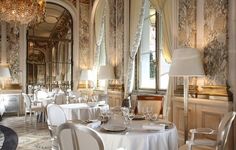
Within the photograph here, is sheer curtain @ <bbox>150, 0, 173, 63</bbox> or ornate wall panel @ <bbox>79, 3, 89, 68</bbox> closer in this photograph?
sheer curtain @ <bbox>150, 0, 173, 63</bbox>

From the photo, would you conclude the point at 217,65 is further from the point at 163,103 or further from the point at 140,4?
the point at 140,4

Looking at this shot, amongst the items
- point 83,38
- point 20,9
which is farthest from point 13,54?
point 20,9

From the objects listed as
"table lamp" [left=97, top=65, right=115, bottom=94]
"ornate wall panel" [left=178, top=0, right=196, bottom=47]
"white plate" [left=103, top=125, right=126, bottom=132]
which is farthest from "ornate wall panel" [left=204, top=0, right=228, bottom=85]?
"table lamp" [left=97, top=65, right=115, bottom=94]

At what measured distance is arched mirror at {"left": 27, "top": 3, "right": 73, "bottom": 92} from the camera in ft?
32.0

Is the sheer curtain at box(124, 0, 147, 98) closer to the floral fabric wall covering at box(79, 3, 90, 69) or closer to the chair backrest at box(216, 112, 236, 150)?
the floral fabric wall covering at box(79, 3, 90, 69)

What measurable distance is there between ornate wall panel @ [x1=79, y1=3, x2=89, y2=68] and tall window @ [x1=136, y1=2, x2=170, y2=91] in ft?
11.8

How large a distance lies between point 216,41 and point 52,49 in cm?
729

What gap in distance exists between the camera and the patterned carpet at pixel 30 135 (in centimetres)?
492

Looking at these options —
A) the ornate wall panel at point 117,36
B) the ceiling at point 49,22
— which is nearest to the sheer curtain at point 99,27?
the ornate wall panel at point 117,36

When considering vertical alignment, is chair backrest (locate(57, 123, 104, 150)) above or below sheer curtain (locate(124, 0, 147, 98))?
below

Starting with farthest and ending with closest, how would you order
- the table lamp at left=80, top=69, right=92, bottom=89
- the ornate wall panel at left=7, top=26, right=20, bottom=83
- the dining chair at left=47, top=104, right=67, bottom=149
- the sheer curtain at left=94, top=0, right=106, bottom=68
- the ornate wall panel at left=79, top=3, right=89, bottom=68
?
1. the ornate wall panel at left=79, top=3, right=89, bottom=68
2. the table lamp at left=80, top=69, right=92, bottom=89
3. the ornate wall panel at left=7, top=26, right=20, bottom=83
4. the sheer curtain at left=94, top=0, right=106, bottom=68
5. the dining chair at left=47, top=104, right=67, bottom=149

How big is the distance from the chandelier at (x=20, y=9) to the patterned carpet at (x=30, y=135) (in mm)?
2694

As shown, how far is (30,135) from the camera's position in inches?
231

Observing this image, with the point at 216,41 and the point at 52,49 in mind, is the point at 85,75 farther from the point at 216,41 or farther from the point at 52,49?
the point at 216,41
